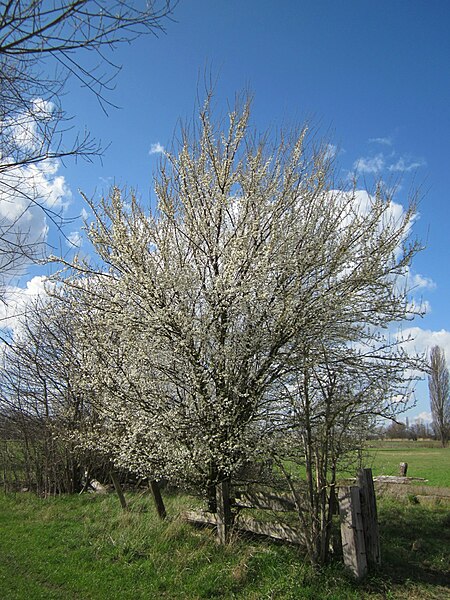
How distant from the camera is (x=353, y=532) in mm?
5059

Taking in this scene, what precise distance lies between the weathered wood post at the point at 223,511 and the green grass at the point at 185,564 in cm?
19

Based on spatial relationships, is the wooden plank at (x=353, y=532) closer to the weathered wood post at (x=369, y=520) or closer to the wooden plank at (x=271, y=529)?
the weathered wood post at (x=369, y=520)

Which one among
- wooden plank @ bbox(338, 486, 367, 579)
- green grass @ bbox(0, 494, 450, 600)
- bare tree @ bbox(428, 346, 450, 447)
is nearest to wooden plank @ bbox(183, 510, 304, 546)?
green grass @ bbox(0, 494, 450, 600)

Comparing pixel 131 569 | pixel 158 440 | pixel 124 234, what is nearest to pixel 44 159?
pixel 124 234

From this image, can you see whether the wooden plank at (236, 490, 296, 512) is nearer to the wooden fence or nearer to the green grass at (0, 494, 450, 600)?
the wooden fence

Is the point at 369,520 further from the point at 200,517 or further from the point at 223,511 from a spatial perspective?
the point at 200,517

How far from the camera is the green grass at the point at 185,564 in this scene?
4957 millimetres

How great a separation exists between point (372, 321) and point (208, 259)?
256cm

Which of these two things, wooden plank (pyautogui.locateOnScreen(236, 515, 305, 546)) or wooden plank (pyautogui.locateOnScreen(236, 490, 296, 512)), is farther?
wooden plank (pyautogui.locateOnScreen(236, 490, 296, 512))

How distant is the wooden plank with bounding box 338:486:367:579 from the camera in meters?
5.04

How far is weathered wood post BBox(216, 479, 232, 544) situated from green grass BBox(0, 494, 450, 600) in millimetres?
195

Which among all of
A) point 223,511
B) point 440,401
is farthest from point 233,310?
point 440,401

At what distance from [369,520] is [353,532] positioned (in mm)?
360

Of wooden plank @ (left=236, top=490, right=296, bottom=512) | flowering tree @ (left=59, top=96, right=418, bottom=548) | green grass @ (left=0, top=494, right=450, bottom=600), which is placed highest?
flowering tree @ (left=59, top=96, right=418, bottom=548)
